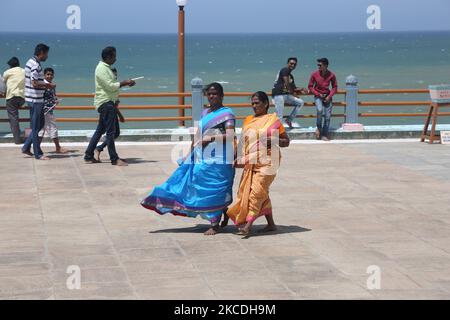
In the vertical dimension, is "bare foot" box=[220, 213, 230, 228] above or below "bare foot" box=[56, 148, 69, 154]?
above

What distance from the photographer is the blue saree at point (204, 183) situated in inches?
402

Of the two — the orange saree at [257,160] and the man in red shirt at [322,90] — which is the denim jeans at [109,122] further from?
the orange saree at [257,160]

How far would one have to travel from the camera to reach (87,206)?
12000mm

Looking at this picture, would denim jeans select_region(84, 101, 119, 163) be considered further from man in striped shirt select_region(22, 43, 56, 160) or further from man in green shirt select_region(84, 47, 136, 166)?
man in striped shirt select_region(22, 43, 56, 160)

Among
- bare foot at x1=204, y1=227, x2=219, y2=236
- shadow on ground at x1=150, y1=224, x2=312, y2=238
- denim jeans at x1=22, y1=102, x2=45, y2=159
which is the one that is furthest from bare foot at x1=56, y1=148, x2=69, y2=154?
bare foot at x1=204, y1=227, x2=219, y2=236

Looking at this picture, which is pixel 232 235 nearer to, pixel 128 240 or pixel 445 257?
pixel 128 240

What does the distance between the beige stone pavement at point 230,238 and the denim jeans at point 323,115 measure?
2772mm

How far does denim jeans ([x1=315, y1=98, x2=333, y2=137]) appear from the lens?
18016 mm

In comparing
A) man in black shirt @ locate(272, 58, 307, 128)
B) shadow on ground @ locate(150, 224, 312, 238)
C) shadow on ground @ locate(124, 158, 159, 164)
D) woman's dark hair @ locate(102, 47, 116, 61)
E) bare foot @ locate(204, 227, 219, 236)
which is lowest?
shadow on ground @ locate(124, 158, 159, 164)

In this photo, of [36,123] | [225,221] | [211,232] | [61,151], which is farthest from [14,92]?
[211,232]

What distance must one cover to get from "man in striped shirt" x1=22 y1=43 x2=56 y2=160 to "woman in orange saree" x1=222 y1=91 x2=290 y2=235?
589cm

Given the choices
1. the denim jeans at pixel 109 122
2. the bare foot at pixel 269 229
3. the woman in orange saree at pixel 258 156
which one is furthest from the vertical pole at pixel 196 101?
the woman in orange saree at pixel 258 156

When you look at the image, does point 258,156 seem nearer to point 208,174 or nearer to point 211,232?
point 208,174
